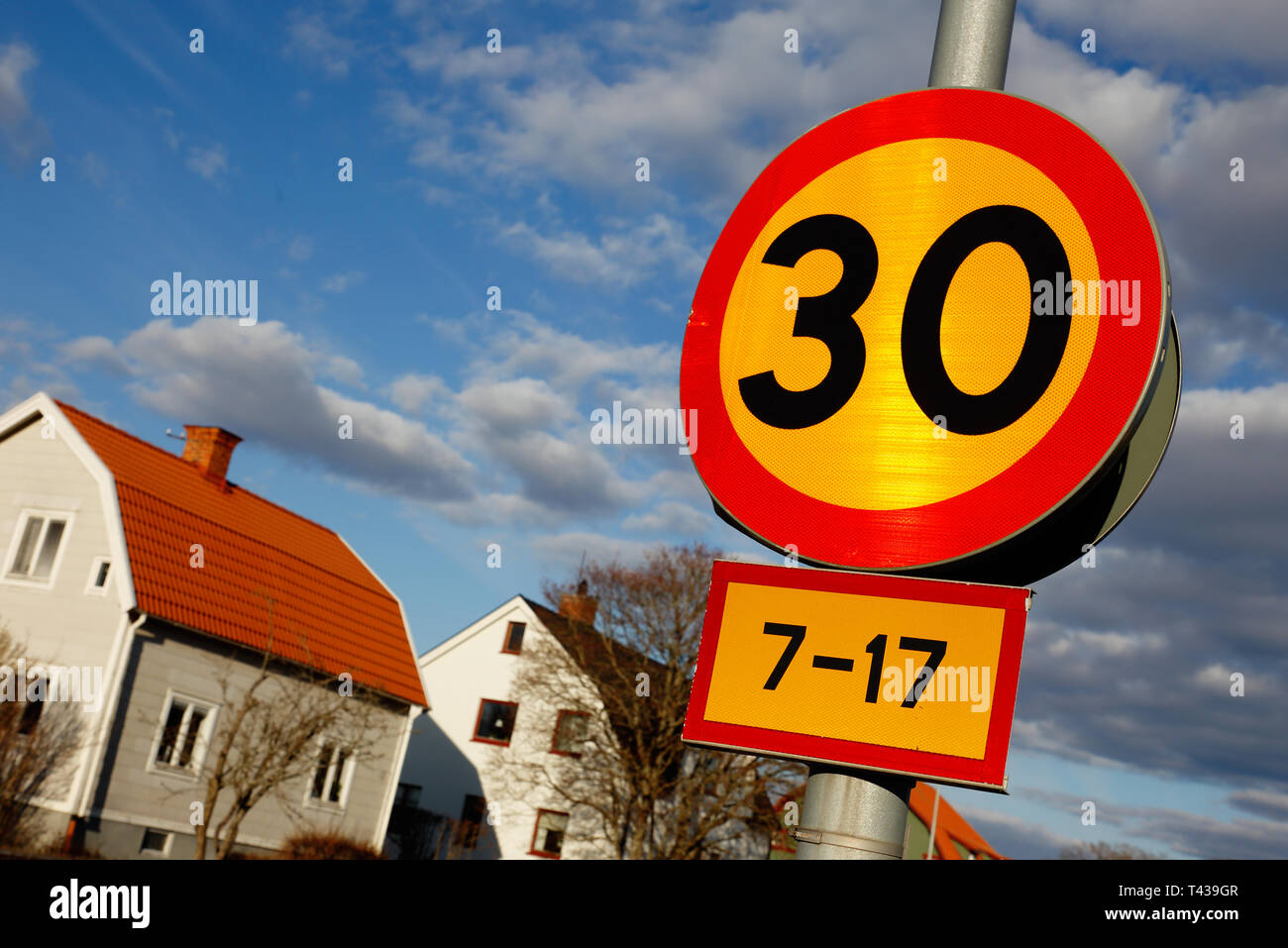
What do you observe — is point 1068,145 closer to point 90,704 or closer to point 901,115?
point 901,115

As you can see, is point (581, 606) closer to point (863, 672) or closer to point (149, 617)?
point (149, 617)

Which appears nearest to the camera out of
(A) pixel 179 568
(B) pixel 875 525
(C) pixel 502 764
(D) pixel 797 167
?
(B) pixel 875 525

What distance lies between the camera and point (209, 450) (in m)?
27.4

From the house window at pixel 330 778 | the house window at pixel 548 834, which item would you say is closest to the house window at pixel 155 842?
the house window at pixel 330 778

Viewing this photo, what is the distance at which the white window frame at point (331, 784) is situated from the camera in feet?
84.1

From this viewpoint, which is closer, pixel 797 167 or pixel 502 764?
pixel 797 167

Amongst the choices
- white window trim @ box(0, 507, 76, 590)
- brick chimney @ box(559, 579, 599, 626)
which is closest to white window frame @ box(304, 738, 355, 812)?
white window trim @ box(0, 507, 76, 590)

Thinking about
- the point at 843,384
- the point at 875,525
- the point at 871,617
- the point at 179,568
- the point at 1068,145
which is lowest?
the point at 871,617

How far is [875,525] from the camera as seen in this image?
1983 millimetres

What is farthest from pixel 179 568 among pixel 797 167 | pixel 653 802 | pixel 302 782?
pixel 797 167

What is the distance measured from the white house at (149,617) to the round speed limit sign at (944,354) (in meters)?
21.5

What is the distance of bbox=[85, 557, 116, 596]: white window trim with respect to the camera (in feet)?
70.2

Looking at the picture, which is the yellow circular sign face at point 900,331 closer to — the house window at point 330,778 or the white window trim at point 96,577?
the white window trim at point 96,577
